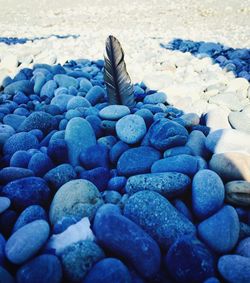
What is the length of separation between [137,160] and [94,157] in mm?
369

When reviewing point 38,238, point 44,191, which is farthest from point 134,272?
point 44,191

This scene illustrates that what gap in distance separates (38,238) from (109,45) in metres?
2.23

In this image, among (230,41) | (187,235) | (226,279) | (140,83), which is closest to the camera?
(226,279)

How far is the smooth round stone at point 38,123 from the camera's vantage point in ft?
10.4

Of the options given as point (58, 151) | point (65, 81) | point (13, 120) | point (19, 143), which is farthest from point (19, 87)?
point (58, 151)

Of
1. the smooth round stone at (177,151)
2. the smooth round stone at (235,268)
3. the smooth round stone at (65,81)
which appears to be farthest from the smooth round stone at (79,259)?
the smooth round stone at (65,81)

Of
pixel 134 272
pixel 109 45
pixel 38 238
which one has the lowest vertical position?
pixel 134 272

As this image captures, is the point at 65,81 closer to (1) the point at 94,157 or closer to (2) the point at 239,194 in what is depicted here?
(1) the point at 94,157

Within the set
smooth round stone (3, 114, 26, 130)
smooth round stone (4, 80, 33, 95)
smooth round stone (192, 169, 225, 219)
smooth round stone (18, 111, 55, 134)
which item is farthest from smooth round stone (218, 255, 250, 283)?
smooth round stone (4, 80, 33, 95)

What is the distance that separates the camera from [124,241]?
1766mm

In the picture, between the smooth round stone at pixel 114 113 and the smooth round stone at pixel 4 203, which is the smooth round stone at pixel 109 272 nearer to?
the smooth round stone at pixel 4 203

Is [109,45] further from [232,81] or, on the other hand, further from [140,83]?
[232,81]

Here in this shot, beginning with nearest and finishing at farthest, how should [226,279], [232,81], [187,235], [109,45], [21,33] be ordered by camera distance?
[226,279] < [187,235] < [109,45] < [232,81] < [21,33]

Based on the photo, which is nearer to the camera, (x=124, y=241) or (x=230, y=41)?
(x=124, y=241)
